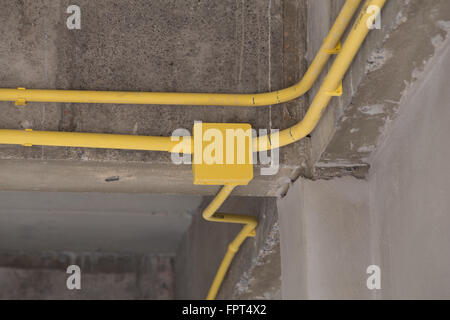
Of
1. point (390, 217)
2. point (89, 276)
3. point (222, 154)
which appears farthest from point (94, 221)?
point (390, 217)

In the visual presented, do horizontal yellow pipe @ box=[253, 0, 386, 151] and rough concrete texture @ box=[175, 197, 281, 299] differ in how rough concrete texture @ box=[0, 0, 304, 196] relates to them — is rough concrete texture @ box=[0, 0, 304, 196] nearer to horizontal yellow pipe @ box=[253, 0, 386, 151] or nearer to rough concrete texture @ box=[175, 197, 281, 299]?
horizontal yellow pipe @ box=[253, 0, 386, 151]

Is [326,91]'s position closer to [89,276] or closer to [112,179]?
[112,179]

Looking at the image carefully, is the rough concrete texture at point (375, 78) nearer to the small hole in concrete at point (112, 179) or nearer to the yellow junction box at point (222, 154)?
the yellow junction box at point (222, 154)

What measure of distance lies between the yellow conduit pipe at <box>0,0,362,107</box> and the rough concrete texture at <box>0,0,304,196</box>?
1.6 inches

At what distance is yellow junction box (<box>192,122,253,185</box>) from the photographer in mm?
1961

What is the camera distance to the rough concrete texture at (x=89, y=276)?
4625 millimetres

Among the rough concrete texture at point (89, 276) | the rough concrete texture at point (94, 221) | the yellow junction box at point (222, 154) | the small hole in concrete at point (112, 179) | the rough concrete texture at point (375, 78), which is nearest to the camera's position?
the rough concrete texture at point (375, 78)

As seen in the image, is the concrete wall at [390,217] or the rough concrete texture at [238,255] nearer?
the concrete wall at [390,217]

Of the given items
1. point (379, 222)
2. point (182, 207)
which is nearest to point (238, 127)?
point (379, 222)

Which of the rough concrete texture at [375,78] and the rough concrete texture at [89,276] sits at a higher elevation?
the rough concrete texture at [375,78]

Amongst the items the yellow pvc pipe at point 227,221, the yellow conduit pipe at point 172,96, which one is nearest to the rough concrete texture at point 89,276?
the yellow pvc pipe at point 227,221

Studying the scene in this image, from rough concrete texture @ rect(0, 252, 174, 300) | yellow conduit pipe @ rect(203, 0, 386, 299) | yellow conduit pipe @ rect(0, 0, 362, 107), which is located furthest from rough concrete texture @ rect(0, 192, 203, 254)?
yellow conduit pipe @ rect(0, 0, 362, 107)

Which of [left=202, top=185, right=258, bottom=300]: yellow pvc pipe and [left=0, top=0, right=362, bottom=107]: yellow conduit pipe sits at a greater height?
[left=0, top=0, right=362, bottom=107]: yellow conduit pipe

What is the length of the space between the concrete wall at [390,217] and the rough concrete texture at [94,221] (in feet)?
5.97
